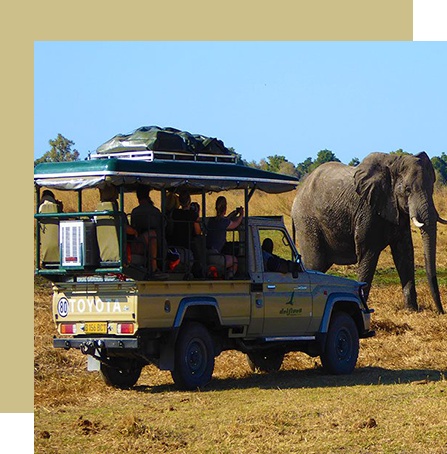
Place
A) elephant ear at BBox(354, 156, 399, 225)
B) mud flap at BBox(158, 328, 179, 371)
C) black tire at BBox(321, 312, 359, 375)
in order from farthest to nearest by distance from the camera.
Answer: elephant ear at BBox(354, 156, 399, 225), black tire at BBox(321, 312, 359, 375), mud flap at BBox(158, 328, 179, 371)

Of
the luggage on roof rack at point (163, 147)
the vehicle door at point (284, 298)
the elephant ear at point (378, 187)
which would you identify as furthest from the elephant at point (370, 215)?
the luggage on roof rack at point (163, 147)

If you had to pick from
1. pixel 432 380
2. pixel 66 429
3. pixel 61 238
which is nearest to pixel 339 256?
pixel 432 380

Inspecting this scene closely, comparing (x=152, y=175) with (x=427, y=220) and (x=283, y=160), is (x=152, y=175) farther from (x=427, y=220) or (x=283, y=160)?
(x=283, y=160)

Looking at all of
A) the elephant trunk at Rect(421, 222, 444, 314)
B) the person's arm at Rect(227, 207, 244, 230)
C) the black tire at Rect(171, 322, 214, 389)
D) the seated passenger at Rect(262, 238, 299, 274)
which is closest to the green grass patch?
the elephant trunk at Rect(421, 222, 444, 314)

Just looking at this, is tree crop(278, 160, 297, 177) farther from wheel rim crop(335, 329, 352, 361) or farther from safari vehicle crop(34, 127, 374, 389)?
safari vehicle crop(34, 127, 374, 389)

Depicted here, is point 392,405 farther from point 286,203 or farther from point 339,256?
point 286,203

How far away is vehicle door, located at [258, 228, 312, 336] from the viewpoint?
15.0m

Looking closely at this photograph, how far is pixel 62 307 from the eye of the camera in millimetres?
14211

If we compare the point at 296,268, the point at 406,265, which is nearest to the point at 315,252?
the point at 406,265

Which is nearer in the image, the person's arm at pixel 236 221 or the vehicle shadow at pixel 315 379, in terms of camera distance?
the vehicle shadow at pixel 315 379

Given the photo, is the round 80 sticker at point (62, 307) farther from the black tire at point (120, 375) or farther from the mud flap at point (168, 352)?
the mud flap at point (168, 352)

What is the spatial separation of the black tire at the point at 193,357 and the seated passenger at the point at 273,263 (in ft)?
4.67

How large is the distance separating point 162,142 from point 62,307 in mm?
2450

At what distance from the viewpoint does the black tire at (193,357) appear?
14.0 meters
